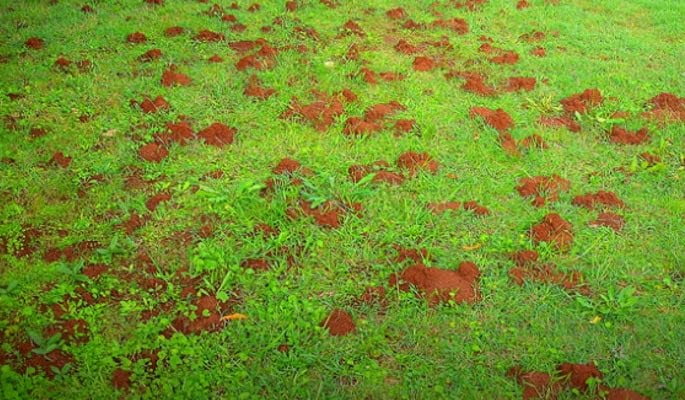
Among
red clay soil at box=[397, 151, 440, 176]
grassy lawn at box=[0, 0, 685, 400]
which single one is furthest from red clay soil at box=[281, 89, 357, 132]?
red clay soil at box=[397, 151, 440, 176]

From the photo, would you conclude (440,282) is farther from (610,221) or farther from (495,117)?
(495,117)

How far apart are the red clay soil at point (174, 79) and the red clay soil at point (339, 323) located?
3.16 metres

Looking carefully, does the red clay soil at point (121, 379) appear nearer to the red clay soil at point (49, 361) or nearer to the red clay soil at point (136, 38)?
the red clay soil at point (49, 361)

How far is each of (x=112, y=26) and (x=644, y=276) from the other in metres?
5.83

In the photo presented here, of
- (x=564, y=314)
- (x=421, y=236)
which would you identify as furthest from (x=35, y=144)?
(x=564, y=314)

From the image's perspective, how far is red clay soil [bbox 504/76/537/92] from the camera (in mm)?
5809

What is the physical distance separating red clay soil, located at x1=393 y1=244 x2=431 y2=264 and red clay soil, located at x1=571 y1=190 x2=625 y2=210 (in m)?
1.28

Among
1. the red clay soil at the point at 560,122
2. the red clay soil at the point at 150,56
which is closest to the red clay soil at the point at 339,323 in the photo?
the red clay soil at the point at 560,122

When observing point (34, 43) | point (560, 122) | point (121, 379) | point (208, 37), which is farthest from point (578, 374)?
point (34, 43)

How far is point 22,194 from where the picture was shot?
432 cm

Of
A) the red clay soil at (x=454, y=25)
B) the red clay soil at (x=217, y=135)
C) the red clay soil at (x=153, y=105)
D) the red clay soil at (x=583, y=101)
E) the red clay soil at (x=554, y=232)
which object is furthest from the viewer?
the red clay soil at (x=454, y=25)

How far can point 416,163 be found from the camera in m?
4.66

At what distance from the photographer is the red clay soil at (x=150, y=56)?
6068 millimetres

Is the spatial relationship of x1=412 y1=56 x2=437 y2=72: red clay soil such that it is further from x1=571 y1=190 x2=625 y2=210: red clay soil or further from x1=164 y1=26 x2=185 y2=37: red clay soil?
x1=164 y1=26 x2=185 y2=37: red clay soil
